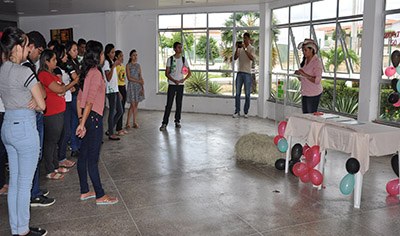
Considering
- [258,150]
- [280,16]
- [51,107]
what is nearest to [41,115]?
[51,107]

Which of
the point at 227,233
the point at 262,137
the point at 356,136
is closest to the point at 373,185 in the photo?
Result: the point at 356,136

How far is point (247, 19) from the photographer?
10.4 m

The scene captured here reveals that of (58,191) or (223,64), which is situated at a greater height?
(223,64)

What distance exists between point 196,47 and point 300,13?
10.6 ft

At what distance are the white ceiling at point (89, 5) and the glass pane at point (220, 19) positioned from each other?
1.39ft

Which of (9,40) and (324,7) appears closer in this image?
(9,40)

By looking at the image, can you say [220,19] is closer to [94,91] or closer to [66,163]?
[66,163]

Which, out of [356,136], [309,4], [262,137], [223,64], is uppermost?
[309,4]

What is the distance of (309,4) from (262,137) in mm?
4001

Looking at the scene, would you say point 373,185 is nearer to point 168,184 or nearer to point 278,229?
point 278,229

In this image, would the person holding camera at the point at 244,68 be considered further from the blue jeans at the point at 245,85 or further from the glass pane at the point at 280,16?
the glass pane at the point at 280,16

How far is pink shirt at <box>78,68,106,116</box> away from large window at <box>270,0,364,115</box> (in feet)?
11.8

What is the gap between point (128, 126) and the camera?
334 inches

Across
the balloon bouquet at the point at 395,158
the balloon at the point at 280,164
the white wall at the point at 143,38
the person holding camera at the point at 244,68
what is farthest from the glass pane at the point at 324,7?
the balloon at the point at 280,164
